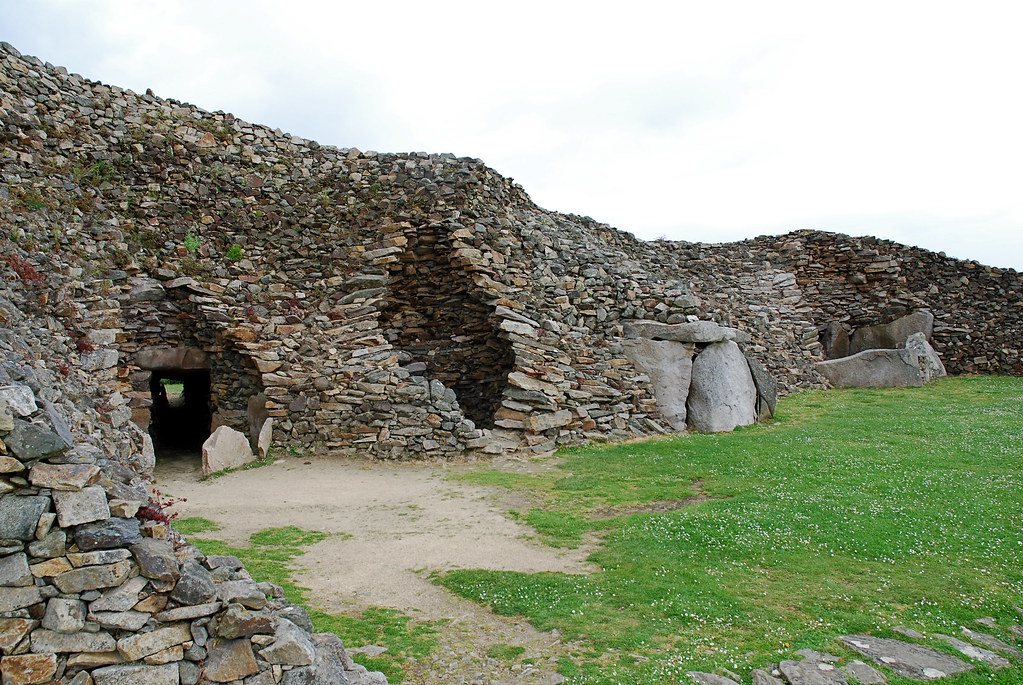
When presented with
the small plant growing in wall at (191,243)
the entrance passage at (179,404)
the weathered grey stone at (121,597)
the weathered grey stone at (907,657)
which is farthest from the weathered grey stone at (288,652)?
the small plant growing in wall at (191,243)

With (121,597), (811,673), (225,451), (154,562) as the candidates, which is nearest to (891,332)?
(225,451)

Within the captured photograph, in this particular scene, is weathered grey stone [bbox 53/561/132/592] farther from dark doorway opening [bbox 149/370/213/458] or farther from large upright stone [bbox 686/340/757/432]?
large upright stone [bbox 686/340/757/432]

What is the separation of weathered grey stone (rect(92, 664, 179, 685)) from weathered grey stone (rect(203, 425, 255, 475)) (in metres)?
9.62

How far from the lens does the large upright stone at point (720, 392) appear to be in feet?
56.2

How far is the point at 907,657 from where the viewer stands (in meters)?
5.39

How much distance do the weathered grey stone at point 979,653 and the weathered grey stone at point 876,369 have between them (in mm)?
19703

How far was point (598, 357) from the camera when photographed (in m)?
17.2

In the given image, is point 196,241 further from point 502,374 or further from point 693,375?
point 693,375

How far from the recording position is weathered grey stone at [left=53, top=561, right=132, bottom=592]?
4445mm

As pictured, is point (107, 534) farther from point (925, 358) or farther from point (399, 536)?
point (925, 358)

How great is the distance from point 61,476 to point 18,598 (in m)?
0.80

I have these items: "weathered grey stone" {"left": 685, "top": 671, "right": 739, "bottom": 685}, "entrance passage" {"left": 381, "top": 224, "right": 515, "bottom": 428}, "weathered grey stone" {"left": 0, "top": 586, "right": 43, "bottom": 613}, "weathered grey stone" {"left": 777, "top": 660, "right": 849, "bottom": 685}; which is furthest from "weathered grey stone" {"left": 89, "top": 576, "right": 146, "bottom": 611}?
"entrance passage" {"left": 381, "top": 224, "right": 515, "bottom": 428}

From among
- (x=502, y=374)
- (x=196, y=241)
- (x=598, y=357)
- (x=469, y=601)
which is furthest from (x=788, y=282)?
(x=469, y=601)

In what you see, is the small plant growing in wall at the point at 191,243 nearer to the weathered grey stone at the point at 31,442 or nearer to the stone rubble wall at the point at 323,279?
the stone rubble wall at the point at 323,279
